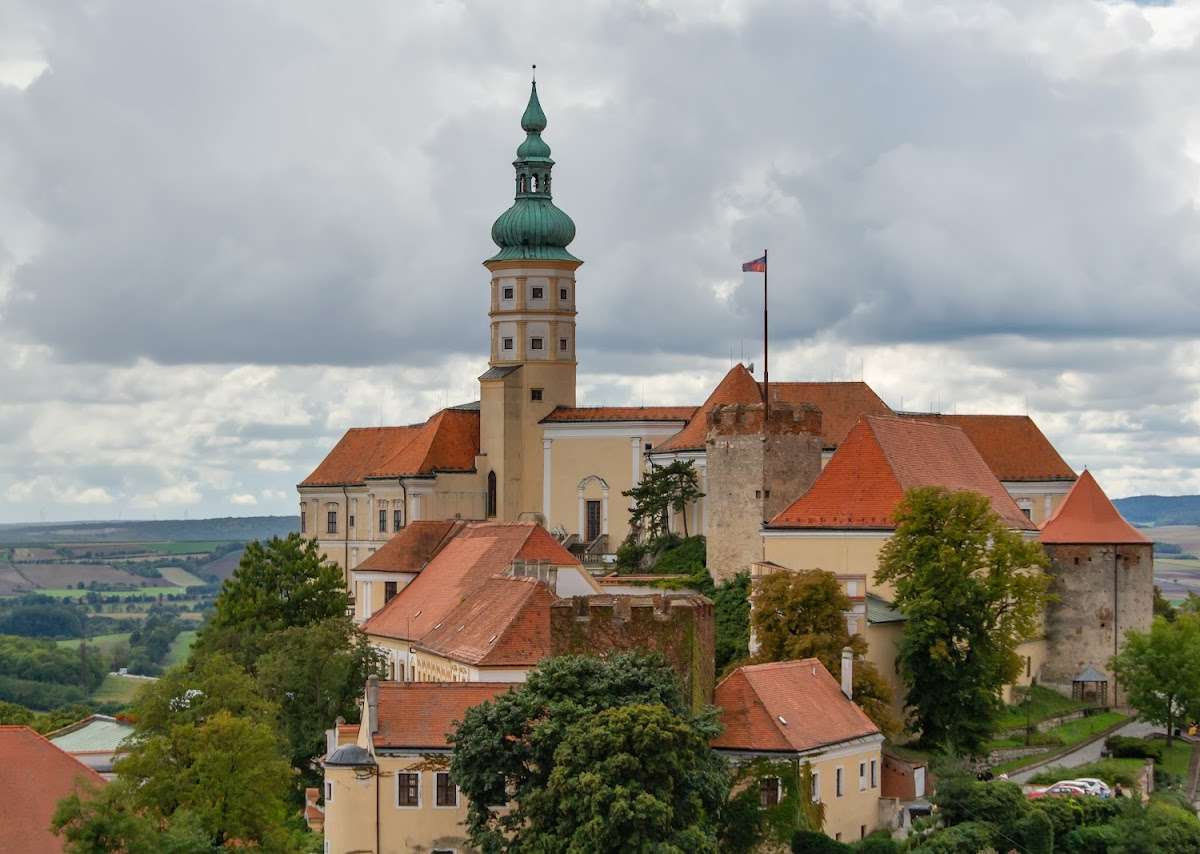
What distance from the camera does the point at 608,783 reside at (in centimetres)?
5159

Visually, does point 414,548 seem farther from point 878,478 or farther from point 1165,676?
point 1165,676

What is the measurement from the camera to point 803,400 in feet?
315

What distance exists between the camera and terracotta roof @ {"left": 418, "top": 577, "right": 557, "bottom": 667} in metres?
62.8

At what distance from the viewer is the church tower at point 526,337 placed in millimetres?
104000

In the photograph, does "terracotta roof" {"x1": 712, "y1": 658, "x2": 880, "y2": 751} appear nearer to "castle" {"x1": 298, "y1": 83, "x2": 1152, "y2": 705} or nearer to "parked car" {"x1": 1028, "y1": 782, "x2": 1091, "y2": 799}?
"parked car" {"x1": 1028, "y1": 782, "x2": 1091, "y2": 799}

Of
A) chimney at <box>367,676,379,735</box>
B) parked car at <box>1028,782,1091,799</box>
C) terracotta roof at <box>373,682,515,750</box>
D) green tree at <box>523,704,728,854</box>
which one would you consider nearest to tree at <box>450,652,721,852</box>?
green tree at <box>523,704,728,854</box>

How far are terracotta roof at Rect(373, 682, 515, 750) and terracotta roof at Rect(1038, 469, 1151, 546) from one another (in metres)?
29.3

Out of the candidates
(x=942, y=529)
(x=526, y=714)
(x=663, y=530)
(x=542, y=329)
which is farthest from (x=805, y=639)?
(x=542, y=329)

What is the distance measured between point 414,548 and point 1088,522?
25690 mm

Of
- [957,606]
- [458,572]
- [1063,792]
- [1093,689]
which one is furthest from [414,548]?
[1063,792]

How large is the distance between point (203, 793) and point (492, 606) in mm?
14377

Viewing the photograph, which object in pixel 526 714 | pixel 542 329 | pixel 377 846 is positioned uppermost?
pixel 542 329

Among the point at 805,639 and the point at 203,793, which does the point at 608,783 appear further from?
the point at 805,639

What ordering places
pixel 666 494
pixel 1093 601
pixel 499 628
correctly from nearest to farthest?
pixel 499 628 → pixel 1093 601 → pixel 666 494
